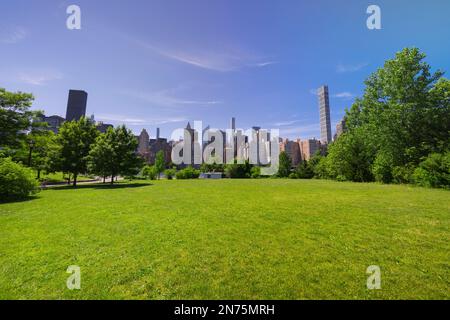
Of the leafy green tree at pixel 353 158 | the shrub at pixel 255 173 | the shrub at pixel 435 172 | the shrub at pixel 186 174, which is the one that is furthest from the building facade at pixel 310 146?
the shrub at pixel 435 172

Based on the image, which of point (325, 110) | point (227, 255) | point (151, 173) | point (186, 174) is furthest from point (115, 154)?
point (325, 110)

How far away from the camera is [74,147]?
25891 mm

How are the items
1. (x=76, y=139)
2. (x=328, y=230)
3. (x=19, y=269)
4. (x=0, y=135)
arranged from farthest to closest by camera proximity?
1. (x=76, y=139)
2. (x=0, y=135)
3. (x=328, y=230)
4. (x=19, y=269)

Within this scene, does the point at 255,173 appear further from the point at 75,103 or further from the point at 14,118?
the point at 75,103

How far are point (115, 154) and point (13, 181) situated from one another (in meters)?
11.0

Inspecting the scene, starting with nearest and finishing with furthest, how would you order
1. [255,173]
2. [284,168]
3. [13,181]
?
[13,181] < [284,168] < [255,173]

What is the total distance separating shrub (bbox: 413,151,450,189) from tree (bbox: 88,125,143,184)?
111 feet

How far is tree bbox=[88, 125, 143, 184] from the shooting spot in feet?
80.7

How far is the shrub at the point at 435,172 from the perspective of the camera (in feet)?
59.8

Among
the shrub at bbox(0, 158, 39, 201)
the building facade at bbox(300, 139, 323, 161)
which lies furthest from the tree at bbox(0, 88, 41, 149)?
the building facade at bbox(300, 139, 323, 161)

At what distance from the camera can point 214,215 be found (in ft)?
29.9

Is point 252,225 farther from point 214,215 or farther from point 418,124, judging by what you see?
point 418,124

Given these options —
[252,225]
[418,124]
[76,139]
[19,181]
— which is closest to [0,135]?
[76,139]
